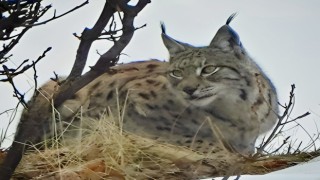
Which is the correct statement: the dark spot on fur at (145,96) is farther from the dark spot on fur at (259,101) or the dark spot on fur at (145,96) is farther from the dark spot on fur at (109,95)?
the dark spot on fur at (259,101)

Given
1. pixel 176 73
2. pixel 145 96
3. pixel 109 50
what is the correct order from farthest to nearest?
pixel 176 73 < pixel 145 96 < pixel 109 50

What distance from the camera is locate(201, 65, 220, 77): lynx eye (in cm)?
400

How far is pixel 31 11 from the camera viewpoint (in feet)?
7.08

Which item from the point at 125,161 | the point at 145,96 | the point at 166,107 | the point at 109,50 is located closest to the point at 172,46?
the point at 145,96

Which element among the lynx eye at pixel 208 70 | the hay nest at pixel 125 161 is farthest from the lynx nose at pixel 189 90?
the hay nest at pixel 125 161

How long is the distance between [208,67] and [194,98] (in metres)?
0.28

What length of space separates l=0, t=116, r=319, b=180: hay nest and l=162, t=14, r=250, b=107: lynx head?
0.88 m

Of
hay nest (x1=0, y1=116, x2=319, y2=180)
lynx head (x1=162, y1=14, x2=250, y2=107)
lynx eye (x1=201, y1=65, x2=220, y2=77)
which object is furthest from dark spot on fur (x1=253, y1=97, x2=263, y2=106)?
hay nest (x1=0, y1=116, x2=319, y2=180)

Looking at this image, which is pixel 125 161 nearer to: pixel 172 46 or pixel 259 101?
pixel 259 101

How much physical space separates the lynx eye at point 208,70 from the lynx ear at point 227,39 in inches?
9.0

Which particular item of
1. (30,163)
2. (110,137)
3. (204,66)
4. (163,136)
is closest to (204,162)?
(110,137)

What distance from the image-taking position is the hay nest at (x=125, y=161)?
2.62 meters

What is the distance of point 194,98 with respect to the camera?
12.7 ft

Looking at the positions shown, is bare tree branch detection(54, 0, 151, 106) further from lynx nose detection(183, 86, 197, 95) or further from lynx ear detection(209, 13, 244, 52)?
lynx ear detection(209, 13, 244, 52)
